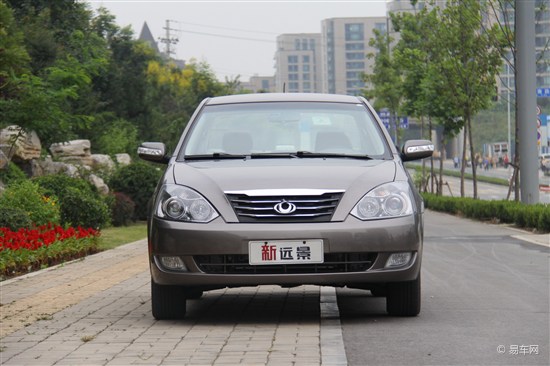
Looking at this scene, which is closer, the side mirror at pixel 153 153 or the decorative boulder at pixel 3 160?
the side mirror at pixel 153 153

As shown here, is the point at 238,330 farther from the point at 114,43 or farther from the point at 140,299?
the point at 114,43

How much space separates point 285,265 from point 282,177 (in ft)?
1.93

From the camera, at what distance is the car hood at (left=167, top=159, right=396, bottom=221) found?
7910 mm

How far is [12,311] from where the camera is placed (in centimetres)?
940

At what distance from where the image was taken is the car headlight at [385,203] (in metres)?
7.90

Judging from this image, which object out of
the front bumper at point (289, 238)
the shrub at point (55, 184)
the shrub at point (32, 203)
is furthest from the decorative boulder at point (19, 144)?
the front bumper at point (289, 238)

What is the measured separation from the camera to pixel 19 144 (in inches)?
930

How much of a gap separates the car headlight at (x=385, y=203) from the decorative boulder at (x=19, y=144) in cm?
1292

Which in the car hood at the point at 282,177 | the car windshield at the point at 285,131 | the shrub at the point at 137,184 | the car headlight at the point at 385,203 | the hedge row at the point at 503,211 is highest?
the car windshield at the point at 285,131

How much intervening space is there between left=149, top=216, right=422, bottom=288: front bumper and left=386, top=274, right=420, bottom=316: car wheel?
0.26 meters

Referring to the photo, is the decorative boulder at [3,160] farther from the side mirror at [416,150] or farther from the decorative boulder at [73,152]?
the side mirror at [416,150]

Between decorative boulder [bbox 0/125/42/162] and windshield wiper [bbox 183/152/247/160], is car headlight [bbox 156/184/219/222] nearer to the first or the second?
windshield wiper [bbox 183/152/247/160]

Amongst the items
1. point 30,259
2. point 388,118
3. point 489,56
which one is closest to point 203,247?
point 30,259

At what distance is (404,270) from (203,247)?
1336mm
